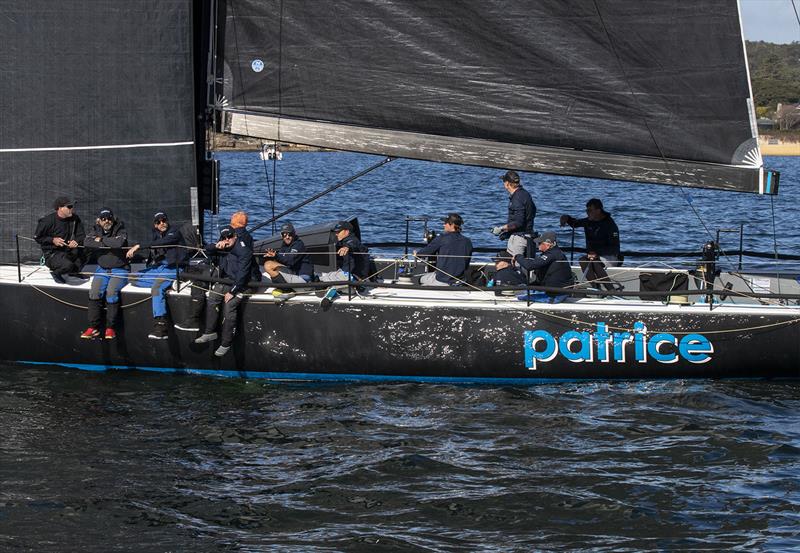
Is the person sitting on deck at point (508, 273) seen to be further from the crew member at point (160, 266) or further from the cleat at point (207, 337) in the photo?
the crew member at point (160, 266)

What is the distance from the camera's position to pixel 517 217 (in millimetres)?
13938

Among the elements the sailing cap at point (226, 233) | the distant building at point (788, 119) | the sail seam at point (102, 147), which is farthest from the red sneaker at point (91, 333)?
the distant building at point (788, 119)

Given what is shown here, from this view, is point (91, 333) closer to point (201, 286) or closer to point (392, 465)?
point (201, 286)

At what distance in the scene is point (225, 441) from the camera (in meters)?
11.8

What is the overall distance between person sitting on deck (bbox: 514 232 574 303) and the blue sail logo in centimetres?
59

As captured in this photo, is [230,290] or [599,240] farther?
[599,240]

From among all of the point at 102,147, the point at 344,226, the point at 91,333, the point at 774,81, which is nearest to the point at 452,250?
the point at 344,226

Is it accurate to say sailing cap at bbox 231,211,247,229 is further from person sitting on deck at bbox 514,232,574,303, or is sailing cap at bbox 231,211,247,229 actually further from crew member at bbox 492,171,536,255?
person sitting on deck at bbox 514,232,574,303

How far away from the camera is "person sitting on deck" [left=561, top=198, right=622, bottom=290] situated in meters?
14.6

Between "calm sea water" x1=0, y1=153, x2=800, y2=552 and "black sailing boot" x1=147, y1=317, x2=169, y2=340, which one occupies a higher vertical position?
"black sailing boot" x1=147, y1=317, x2=169, y2=340

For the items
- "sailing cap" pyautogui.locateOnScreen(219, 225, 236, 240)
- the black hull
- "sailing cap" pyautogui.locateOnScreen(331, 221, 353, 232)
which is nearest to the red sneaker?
the black hull

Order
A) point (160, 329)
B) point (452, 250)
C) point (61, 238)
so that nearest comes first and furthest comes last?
point (160, 329) → point (61, 238) → point (452, 250)

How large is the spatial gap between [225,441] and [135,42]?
5.52 m

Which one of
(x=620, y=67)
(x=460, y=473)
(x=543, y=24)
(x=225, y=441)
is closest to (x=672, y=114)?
(x=620, y=67)
